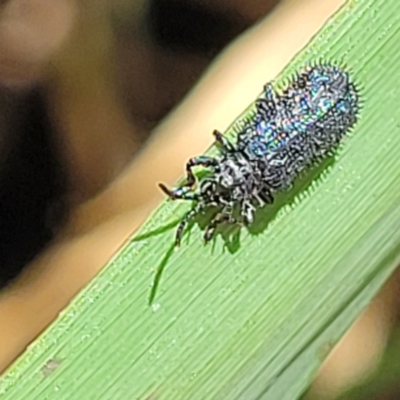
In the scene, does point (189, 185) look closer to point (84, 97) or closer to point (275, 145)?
point (275, 145)

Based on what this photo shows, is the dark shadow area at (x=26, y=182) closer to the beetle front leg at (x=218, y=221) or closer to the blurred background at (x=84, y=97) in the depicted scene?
the blurred background at (x=84, y=97)

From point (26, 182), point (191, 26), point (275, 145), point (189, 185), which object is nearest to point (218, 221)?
point (189, 185)

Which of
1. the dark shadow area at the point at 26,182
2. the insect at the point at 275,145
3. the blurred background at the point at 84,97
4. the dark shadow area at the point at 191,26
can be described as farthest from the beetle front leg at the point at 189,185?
the dark shadow area at the point at 191,26

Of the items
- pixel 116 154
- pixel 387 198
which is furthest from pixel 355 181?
pixel 116 154

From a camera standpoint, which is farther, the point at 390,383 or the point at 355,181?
the point at 390,383

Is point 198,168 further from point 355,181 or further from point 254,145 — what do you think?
point 355,181
